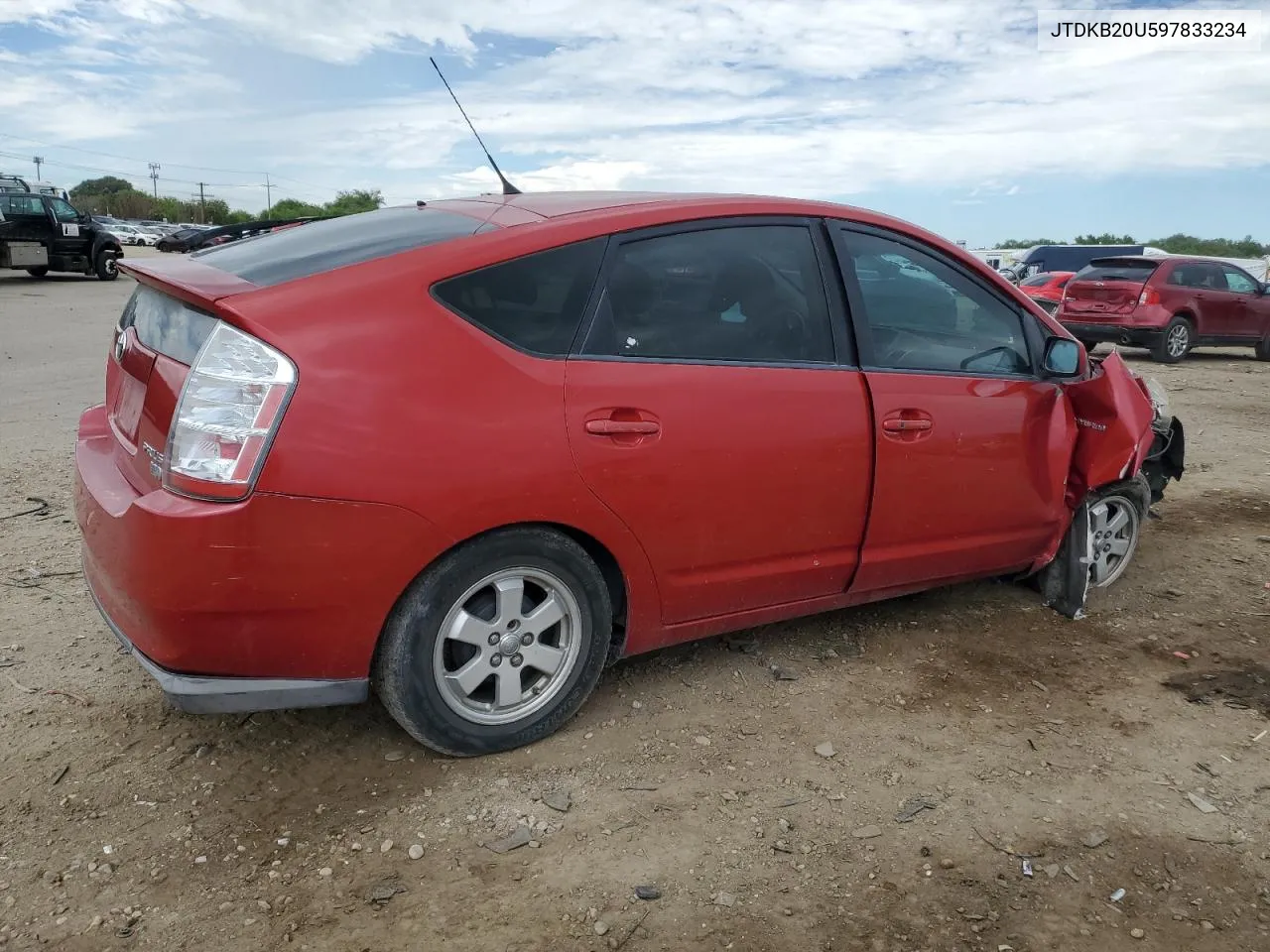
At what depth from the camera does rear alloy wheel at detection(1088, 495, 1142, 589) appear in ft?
14.5

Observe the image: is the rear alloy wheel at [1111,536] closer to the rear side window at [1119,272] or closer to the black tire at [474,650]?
the black tire at [474,650]

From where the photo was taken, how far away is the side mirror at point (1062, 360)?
397 cm

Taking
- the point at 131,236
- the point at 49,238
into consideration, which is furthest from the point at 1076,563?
the point at 131,236

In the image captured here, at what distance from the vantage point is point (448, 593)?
9.14ft

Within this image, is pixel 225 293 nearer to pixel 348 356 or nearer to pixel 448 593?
pixel 348 356

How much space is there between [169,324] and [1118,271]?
49.6ft

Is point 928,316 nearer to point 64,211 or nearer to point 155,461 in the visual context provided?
point 155,461

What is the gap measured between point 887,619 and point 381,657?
2.24 metres

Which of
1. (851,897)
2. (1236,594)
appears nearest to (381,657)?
(851,897)

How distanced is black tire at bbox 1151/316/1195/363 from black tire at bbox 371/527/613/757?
1402 cm

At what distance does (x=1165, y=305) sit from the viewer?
14578 mm

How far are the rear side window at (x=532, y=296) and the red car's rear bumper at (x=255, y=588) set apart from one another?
604 millimetres

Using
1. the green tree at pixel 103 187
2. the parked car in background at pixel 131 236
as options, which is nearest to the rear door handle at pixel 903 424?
the parked car in background at pixel 131 236

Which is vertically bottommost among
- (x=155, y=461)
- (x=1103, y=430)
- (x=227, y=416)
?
(x=1103, y=430)
